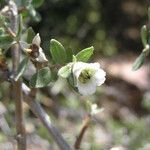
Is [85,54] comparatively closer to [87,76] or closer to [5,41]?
[87,76]

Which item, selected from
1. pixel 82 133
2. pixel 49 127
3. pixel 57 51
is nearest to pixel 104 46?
pixel 82 133

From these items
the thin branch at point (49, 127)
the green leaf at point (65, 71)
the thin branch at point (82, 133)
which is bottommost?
the thin branch at point (82, 133)

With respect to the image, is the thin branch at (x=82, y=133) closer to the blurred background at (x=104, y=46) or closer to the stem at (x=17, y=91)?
the stem at (x=17, y=91)

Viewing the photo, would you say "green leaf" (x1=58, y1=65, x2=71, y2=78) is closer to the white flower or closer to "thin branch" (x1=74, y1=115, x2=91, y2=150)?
the white flower

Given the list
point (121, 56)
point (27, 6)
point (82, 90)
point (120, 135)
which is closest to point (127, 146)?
point (120, 135)

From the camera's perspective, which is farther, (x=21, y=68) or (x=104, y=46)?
(x=104, y=46)

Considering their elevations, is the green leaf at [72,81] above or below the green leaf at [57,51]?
below

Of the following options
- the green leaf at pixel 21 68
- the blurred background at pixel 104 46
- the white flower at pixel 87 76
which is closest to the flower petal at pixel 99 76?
the white flower at pixel 87 76
